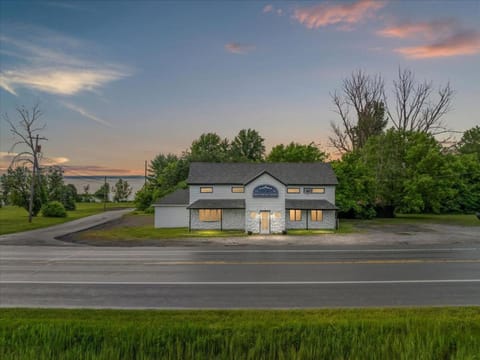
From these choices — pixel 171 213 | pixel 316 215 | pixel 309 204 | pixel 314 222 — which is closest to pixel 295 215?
pixel 309 204

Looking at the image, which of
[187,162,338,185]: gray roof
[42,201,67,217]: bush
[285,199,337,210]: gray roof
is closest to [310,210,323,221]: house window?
[285,199,337,210]: gray roof

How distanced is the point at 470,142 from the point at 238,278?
90759 millimetres

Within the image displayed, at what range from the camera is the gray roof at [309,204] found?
3434 centimetres

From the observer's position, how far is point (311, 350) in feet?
17.1

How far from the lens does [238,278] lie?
13.5 meters

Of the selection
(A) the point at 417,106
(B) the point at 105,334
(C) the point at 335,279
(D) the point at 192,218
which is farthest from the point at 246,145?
(B) the point at 105,334

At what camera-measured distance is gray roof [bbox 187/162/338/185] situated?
3638 centimetres

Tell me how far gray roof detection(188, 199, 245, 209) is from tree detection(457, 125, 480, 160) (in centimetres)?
6169

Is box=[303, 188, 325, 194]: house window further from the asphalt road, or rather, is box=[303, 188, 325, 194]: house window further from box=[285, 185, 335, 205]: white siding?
the asphalt road

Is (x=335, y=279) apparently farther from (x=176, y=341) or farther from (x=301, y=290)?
(x=176, y=341)

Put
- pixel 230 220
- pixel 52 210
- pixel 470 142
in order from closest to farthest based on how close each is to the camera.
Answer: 1. pixel 230 220
2. pixel 52 210
3. pixel 470 142

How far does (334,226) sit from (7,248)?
30.7m

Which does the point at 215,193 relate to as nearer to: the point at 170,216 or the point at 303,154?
the point at 170,216

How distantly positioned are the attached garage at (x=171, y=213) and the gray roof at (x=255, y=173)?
144 inches
